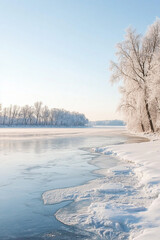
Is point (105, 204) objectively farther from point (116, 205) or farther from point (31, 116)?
point (31, 116)

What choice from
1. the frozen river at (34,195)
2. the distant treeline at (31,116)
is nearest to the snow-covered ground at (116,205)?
the frozen river at (34,195)

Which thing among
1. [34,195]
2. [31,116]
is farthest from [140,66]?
[31,116]

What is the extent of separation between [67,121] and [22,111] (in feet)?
121

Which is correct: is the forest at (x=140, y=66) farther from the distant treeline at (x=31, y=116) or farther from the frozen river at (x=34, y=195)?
the distant treeline at (x=31, y=116)

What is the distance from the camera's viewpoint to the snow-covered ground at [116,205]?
13.9ft

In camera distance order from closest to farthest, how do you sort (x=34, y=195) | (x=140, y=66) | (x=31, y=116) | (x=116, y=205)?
(x=116, y=205) < (x=34, y=195) < (x=140, y=66) < (x=31, y=116)

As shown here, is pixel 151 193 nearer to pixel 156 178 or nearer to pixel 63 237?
pixel 156 178

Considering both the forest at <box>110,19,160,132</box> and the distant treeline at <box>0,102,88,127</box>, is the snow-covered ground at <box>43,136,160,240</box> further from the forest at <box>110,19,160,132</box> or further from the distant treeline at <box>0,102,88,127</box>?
the distant treeline at <box>0,102,88,127</box>

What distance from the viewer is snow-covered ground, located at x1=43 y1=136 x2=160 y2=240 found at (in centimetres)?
424

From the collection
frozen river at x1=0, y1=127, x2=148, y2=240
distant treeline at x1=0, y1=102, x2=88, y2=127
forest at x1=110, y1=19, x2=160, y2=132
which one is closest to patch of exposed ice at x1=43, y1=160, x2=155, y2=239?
frozen river at x1=0, y1=127, x2=148, y2=240

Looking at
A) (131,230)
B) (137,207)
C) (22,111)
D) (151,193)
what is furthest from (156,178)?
(22,111)

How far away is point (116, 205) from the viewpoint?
531 centimetres

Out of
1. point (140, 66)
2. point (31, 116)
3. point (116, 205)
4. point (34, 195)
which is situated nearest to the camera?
point (116, 205)

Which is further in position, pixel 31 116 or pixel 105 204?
pixel 31 116
